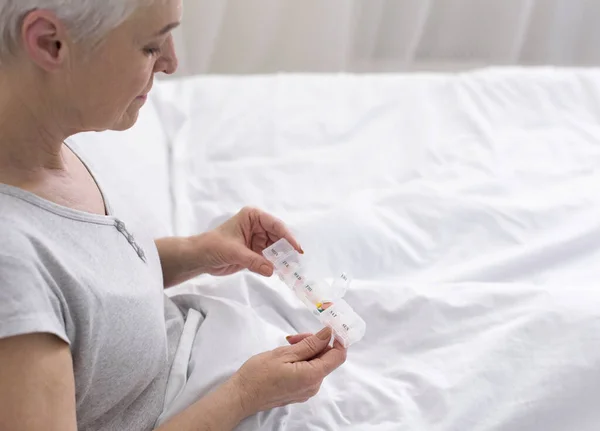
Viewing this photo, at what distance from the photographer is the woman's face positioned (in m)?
0.63

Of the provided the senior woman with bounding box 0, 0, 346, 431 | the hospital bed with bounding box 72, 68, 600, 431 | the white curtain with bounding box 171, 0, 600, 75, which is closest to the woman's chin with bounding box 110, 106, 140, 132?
the senior woman with bounding box 0, 0, 346, 431

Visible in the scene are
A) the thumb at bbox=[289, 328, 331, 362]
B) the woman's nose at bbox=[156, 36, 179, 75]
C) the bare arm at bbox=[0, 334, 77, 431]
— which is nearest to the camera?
the bare arm at bbox=[0, 334, 77, 431]

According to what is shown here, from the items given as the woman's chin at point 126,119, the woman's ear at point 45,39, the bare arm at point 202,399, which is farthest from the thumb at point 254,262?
the woman's ear at point 45,39

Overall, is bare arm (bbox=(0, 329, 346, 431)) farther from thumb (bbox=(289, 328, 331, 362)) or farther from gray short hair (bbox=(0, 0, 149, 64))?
gray short hair (bbox=(0, 0, 149, 64))

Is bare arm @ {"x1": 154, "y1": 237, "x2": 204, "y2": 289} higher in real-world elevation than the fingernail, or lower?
higher

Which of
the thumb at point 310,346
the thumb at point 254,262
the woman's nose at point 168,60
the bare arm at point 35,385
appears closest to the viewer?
the bare arm at point 35,385

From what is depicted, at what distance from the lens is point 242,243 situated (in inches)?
39.2

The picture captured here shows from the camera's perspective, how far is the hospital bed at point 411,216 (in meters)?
0.84

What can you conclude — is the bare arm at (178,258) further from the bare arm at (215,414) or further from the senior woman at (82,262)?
the bare arm at (215,414)

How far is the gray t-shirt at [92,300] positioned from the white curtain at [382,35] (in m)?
1.37

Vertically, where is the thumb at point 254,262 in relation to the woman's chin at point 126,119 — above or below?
below

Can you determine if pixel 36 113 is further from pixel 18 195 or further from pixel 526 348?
pixel 526 348

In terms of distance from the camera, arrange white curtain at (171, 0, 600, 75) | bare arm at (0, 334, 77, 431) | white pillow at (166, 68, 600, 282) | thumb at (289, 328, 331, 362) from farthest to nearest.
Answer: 1. white curtain at (171, 0, 600, 75)
2. white pillow at (166, 68, 600, 282)
3. thumb at (289, 328, 331, 362)
4. bare arm at (0, 334, 77, 431)

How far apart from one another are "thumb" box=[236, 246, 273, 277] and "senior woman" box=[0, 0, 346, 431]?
5.2 inches
